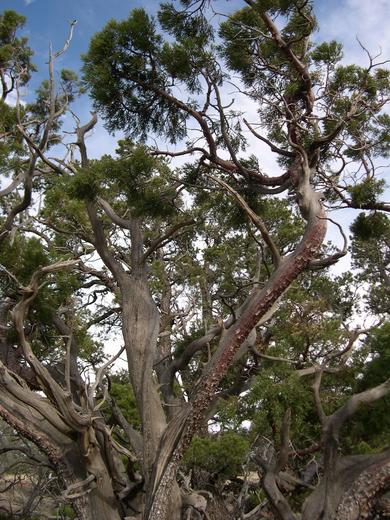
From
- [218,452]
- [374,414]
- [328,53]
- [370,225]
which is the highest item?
[328,53]

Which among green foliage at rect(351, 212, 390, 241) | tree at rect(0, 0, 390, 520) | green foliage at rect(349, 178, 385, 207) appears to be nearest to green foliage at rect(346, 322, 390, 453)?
tree at rect(0, 0, 390, 520)

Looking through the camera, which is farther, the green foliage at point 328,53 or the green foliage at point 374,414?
the green foliage at point 374,414

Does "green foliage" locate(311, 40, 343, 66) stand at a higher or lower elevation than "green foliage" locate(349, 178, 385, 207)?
higher

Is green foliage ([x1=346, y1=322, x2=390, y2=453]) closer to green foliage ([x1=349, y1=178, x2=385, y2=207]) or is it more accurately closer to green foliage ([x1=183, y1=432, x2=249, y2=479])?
green foliage ([x1=183, y1=432, x2=249, y2=479])

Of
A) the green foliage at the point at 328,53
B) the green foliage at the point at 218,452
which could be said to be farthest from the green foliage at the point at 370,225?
the green foliage at the point at 218,452

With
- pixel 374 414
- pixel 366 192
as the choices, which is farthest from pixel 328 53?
pixel 374 414

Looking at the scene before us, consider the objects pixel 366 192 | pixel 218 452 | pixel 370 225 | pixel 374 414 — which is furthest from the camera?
pixel 218 452

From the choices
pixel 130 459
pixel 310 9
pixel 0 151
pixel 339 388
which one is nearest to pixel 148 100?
pixel 310 9

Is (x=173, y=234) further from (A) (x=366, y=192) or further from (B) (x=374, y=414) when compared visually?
(B) (x=374, y=414)

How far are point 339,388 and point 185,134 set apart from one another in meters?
5.68

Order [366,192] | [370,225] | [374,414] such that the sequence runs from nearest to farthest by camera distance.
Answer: [366,192] → [370,225] → [374,414]

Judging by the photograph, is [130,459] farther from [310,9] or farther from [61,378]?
[310,9]

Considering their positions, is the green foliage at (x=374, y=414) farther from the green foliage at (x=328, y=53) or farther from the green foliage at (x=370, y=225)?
the green foliage at (x=328, y=53)

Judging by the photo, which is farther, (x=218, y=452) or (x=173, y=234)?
(x=218, y=452)
